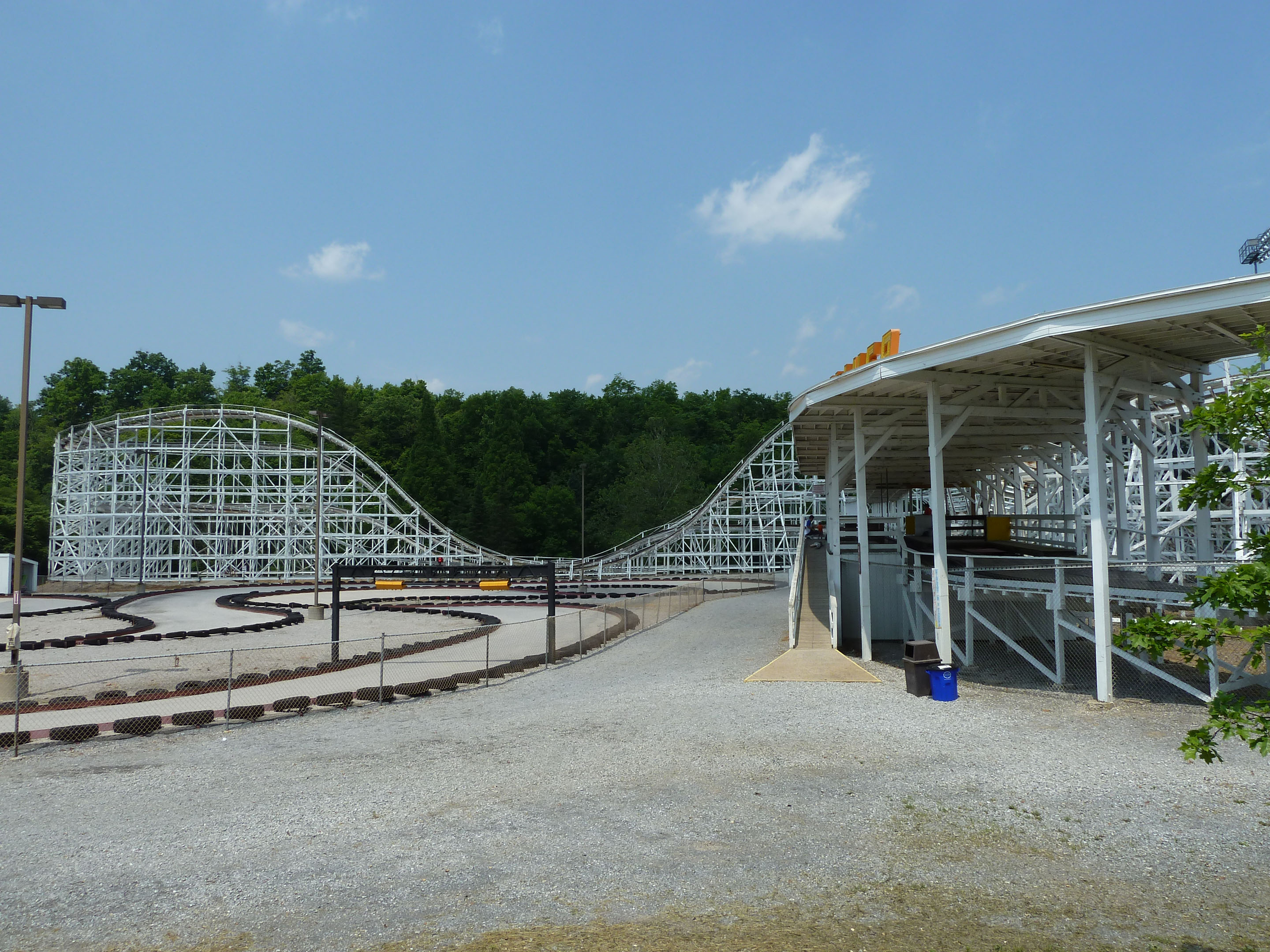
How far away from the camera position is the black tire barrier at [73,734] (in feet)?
36.3


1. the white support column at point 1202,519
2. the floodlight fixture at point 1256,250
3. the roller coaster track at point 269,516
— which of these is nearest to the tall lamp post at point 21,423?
the white support column at point 1202,519

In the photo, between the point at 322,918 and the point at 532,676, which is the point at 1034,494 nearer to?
the point at 532,676

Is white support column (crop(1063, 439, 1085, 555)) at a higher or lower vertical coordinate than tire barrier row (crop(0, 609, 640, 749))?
higher

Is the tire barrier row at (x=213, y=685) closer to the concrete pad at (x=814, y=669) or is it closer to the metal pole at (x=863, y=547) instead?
the concrete pad at (x=814, y=669)

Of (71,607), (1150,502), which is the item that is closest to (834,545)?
(1150,502)

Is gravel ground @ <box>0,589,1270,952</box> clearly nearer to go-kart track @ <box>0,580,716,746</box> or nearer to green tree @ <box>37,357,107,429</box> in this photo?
go-kart track @ <box>0,580,716,746</box>

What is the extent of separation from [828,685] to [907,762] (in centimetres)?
502

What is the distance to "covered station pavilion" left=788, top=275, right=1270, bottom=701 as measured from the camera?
12281 mm

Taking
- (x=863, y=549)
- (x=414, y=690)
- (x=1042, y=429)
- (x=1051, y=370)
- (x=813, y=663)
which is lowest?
(x=414, y=690)

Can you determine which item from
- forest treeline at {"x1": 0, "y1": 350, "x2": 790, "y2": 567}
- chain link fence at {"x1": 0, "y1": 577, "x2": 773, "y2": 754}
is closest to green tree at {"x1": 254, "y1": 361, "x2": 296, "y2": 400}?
forest treeline at {"x1": 0, "y1": 350, "x2": 790, "y2": 567}

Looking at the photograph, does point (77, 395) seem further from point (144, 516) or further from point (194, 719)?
point (194, 719)

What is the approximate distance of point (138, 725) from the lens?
1159 cm

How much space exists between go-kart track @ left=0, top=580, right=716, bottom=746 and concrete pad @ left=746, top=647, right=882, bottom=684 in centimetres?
488

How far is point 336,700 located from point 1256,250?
167 ft
